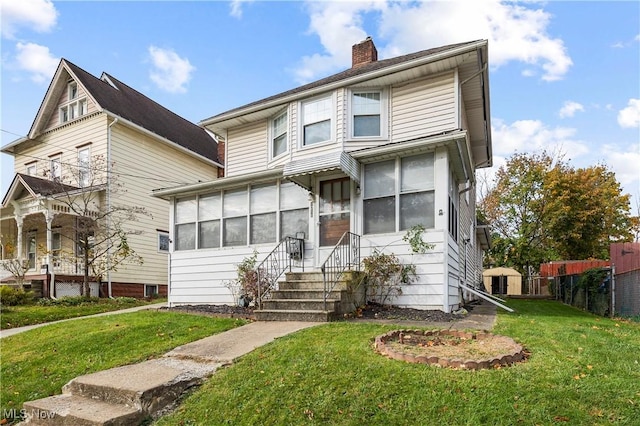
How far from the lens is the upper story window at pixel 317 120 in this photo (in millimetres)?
11633

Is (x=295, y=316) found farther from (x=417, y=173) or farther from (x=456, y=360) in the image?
(x=417, y=173)

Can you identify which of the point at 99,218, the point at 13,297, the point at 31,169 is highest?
the point at 31,169

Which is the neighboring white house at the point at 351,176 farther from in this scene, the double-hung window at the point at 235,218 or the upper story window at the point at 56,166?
the upper story window at the point at 56,166

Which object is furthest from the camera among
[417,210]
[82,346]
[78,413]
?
[417,210]

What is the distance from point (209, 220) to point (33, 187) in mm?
8969

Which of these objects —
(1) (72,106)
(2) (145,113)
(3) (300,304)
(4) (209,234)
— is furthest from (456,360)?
(1) (72,106)

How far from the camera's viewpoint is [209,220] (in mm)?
12227

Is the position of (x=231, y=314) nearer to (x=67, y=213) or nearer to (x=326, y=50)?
(x=326, y=50)

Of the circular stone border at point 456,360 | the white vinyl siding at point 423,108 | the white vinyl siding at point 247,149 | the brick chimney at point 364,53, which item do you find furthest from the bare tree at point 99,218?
the circular stone border at point 456,360

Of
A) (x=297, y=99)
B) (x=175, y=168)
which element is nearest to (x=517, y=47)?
(x=297, y=99)

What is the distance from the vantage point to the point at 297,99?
39.8 feet

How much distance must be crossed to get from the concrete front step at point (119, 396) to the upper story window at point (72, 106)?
16.9 metres


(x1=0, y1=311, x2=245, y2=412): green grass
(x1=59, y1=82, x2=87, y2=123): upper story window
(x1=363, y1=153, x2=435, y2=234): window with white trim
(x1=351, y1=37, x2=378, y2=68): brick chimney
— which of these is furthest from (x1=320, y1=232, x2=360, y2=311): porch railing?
(x1=59, y1=82, x2=87, y2=123): upper story window

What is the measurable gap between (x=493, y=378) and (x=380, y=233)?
550cm
